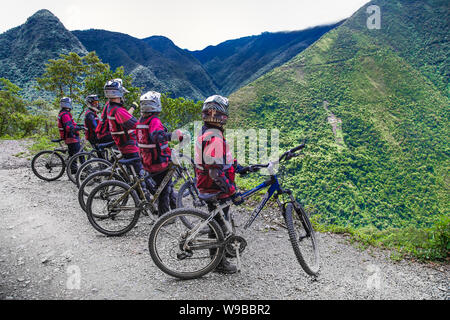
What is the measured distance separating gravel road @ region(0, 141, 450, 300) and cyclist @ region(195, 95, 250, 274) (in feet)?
2.99

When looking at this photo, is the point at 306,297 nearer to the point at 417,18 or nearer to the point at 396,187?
the point at 396,187

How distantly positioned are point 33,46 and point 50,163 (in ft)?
480

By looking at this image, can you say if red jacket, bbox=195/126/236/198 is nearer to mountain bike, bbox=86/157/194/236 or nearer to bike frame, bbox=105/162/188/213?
mountain bike, bbox=86/157/194/236

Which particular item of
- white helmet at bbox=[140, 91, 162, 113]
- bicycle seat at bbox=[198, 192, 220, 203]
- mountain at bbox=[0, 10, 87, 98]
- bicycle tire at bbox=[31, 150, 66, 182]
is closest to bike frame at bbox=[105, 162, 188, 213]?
white helmet at bbox=[140, 91, 162, 113]

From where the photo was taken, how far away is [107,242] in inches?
181

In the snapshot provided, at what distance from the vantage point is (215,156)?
3312mm

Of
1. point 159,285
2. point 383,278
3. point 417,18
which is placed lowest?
point 383,278

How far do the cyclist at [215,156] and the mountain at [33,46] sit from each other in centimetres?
12238

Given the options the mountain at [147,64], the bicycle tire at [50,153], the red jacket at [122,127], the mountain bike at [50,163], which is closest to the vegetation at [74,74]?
the mountain bike at [50,163]

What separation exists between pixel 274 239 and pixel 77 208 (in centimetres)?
450

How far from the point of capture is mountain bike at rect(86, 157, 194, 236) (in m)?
4.69

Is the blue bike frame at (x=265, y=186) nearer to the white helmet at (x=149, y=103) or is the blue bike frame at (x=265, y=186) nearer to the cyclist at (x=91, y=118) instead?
the white helmet at (x=149, y=103)
